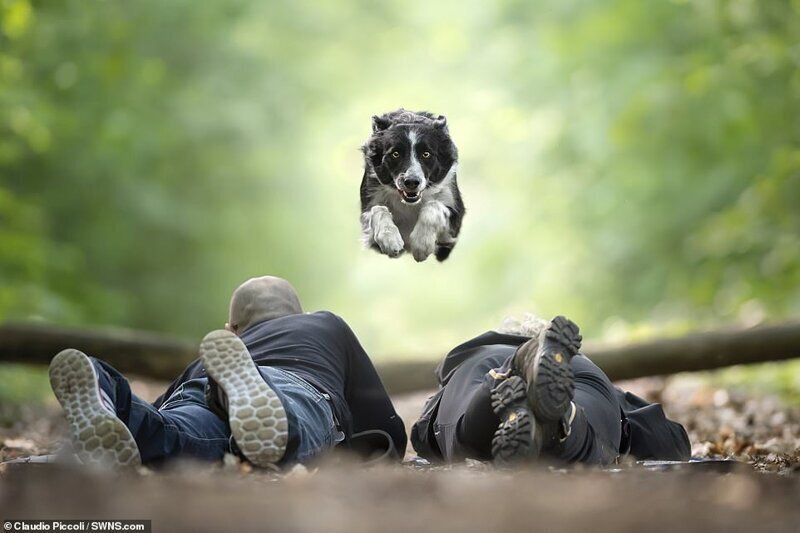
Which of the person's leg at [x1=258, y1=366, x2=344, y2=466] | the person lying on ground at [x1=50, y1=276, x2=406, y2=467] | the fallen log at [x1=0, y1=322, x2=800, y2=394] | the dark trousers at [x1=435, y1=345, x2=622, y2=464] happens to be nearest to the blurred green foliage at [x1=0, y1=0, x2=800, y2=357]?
the fallen log at [x1=0, y1=322, x2=800, y2=394]

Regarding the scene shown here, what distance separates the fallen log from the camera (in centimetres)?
673

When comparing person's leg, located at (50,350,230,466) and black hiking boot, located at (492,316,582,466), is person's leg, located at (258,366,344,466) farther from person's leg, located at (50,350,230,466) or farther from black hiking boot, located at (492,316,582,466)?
black hiking boot, located at (492,316,582,466)

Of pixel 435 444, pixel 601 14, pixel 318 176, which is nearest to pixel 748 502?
pixel 435 444

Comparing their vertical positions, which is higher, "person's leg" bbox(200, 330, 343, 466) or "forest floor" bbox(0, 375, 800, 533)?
"person's leg" bbox(200, 330, 343, 466)

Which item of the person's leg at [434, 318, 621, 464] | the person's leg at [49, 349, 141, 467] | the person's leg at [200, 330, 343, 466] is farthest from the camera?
the person's leg at [200, 330, 343, 466]

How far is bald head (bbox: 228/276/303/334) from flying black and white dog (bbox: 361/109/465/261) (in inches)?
29.2

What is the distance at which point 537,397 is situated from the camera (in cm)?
359

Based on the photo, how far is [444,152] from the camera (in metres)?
4.43

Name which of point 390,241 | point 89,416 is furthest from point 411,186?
point 89,416

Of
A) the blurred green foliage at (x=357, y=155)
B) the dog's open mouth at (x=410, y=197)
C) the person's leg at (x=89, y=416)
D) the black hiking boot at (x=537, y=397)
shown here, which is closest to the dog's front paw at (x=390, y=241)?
the dog's open mouth at (x=410, y=197)

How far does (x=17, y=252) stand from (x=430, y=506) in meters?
9.57

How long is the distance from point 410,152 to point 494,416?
1203 millimetres

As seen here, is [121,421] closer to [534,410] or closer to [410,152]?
Result: [534,410]

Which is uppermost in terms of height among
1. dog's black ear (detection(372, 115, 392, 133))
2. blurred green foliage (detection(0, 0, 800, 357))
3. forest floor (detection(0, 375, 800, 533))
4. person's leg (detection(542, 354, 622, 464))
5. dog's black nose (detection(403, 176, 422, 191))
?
blurred green foliage (detection(0, 0, 800, 357))
